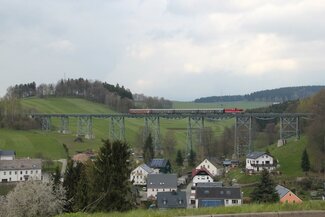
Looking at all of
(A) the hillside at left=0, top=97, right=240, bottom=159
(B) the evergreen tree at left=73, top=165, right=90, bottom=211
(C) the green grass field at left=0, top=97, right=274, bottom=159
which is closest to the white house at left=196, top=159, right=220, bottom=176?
(C) the green grass field at left=0, top=97, right=274, bottom=159

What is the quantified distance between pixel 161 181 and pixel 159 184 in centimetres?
56

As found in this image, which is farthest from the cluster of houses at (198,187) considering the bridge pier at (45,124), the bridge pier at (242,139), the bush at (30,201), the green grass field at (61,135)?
the bridge pier at (45,124)

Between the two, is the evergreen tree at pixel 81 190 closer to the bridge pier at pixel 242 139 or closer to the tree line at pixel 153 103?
the bridge pier at pixel 242 139

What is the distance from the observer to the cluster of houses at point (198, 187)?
35353 millimetres

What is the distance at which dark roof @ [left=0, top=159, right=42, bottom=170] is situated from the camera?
53.0 meters

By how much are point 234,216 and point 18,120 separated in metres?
79.1

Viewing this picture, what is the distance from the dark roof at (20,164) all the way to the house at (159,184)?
15.7 metres

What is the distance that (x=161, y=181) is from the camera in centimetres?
4512

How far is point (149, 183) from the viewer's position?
4441 centimetres

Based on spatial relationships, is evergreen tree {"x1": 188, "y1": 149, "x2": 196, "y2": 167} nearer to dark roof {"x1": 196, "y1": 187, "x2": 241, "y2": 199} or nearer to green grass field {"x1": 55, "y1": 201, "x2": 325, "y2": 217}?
dark roof {"x1": 196, "y1": 187, "x2": 241, "y2": 199}

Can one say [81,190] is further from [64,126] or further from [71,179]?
[64,126]

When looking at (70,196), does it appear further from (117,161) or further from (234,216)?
(234,216)

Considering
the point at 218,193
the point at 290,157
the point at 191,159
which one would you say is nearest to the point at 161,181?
the point at 218,193

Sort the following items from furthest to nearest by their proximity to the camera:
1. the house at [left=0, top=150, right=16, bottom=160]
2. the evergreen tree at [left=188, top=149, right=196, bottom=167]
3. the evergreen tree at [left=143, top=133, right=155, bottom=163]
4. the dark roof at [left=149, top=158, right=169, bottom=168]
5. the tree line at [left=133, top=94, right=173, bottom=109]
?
the tree line at [left=133, top=94, right=173, bottom=109] → the evergreen tree at [left=143, top=133, right=155, bottom=163] → the evergreen tree at [left=188, top=149, right=196, bottom=167] → the house at [left=0, top=150, right=16, bottom=160] → the dark roof at [left=149, top=158, right=169, bottom=168]
